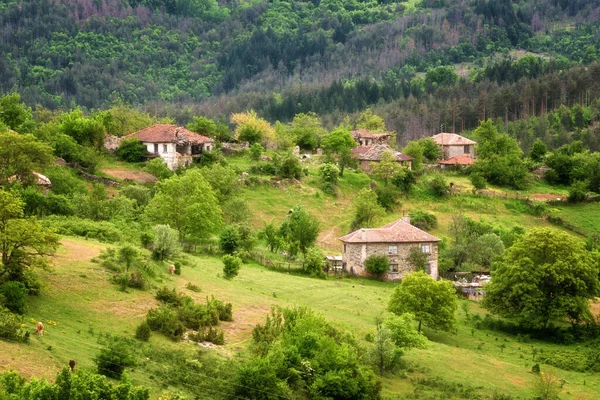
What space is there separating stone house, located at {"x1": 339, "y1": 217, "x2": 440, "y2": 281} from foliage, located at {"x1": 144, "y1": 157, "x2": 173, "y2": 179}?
802 inches

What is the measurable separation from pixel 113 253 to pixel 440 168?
65229 mm

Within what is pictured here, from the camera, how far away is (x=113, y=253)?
57.1 m

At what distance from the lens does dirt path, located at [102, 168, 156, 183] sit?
3551 inches

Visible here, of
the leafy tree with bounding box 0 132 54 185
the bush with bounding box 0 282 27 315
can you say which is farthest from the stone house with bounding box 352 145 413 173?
the bush with bounding box 0 282 27 315

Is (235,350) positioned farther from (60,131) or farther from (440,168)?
(440,168)

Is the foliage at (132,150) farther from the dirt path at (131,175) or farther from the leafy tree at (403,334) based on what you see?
the leafy tree at (403,334)

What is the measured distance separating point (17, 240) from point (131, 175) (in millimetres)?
45571

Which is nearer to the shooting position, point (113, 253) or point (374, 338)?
point (374, 338)

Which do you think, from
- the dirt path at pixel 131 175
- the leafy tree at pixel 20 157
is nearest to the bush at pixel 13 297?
the leafy tree at pixel 20 157

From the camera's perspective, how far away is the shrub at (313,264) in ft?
240

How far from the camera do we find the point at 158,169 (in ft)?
302

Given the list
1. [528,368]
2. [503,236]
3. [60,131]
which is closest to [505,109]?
[503,236]

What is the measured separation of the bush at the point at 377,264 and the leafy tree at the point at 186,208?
11.4 metres

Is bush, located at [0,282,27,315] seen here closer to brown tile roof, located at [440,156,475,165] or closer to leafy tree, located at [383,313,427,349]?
leafy tree, located at [383,313,427,349]
